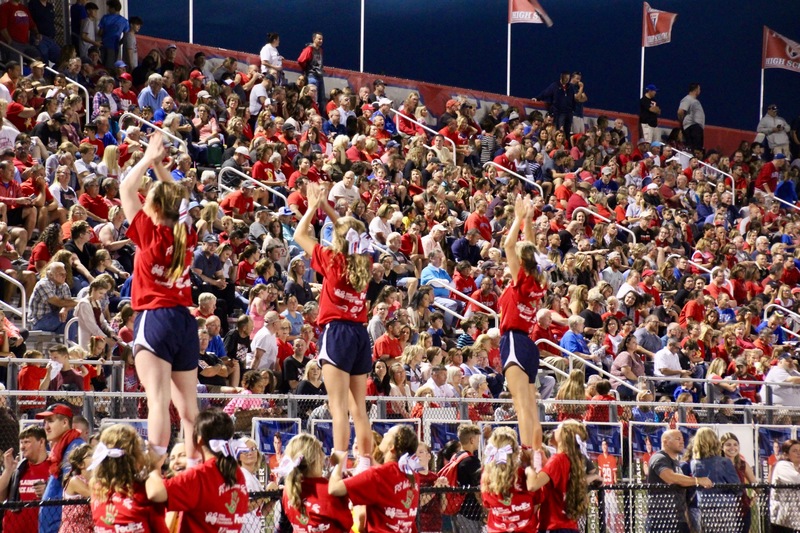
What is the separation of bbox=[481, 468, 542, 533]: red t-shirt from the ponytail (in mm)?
2418

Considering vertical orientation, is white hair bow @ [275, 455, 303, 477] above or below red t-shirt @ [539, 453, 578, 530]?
above

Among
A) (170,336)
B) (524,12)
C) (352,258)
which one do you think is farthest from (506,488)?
(524,12)

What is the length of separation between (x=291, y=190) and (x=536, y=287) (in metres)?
9.21

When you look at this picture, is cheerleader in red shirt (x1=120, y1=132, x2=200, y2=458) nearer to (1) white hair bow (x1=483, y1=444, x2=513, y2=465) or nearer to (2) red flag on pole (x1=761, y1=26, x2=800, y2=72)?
(1) white hair bow (x1=483, y1=444, x2=513, y2=465)

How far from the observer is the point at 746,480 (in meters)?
10.4

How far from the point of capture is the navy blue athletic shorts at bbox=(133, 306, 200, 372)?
6.61m

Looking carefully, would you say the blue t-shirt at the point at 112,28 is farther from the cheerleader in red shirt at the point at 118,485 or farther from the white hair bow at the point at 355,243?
the cheerleader in red shirt at the point at 118,485

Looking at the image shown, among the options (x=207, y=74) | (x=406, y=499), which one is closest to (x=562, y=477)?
(x=406, y=499)

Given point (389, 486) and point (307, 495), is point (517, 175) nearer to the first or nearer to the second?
point (389, 486)

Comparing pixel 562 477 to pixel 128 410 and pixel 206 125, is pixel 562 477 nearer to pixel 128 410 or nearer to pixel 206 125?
pixel 128 410

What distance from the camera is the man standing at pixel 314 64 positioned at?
21.4 metres

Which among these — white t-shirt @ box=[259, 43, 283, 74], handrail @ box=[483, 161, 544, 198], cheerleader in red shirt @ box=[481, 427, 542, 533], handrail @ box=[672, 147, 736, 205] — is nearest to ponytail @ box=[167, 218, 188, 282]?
cheerleader in red shirt @ box=[481, 427, 542, 533]

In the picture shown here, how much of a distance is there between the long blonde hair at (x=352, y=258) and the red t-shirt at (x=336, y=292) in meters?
0.03

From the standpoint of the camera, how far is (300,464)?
7.01m
